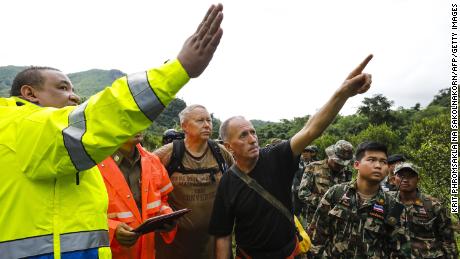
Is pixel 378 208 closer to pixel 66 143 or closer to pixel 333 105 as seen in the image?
pixel 333 105

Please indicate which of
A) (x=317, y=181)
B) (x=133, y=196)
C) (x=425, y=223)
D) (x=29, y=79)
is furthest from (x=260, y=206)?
(x=317, y=181)

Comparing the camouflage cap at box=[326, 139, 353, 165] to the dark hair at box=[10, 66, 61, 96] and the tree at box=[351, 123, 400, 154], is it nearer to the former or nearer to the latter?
the dark hair at box=[10, 66, 61, 96]

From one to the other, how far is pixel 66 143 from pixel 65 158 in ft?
0.31

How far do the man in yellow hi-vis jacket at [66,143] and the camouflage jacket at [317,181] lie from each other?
4.95 metres

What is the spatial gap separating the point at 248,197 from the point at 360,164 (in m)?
1.39

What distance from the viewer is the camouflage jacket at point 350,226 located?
12.0 feet

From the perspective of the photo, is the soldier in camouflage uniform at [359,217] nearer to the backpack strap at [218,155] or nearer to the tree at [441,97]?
the backpack strap at [218,155]

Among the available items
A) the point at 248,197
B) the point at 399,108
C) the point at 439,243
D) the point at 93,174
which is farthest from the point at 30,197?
the point at 399,108

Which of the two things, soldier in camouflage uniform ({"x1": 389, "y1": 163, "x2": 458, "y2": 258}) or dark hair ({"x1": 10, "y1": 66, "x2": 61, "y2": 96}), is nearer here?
dark hair ({"x1": 10, "y1": 66, "x2": 61, "y2": 96})

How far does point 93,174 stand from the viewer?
7.14 ft

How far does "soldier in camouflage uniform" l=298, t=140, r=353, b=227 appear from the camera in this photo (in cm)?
659

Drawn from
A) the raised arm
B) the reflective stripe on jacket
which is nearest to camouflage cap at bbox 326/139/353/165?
the raised arm

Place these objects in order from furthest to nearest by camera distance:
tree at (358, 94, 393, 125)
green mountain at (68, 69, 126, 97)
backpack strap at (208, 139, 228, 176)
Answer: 1. green mountain at (68, 69, 126, 97)
2. tree at (358, 94, 393, 125)
3. backpack strap at (208, 139, 228, 176)

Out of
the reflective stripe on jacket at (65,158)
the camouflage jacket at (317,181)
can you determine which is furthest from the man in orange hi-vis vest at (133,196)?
the camouflage jacket at (317,181)
